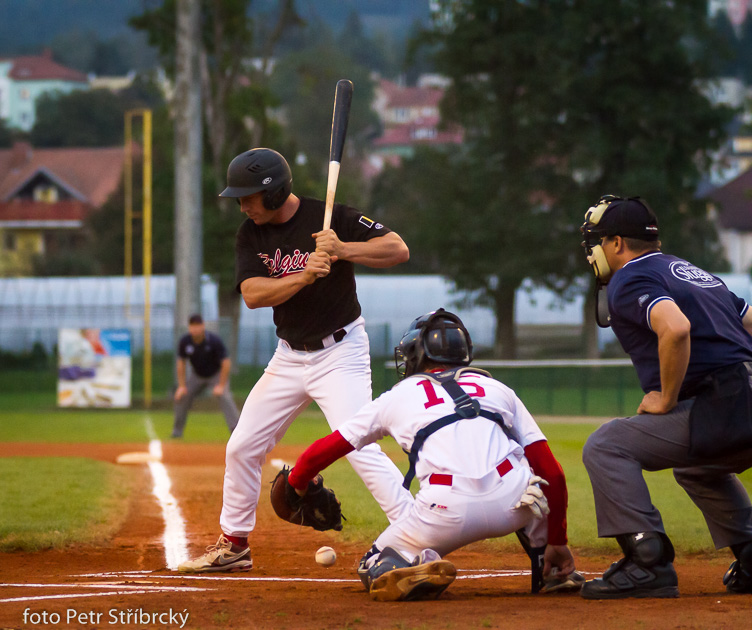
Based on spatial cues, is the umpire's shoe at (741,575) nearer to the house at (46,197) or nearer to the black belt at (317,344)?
the black belt at (317,344)

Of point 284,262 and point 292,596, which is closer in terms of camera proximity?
point 292,596

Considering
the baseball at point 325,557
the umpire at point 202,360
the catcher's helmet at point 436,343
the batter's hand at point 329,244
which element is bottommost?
the umpire at point 202,360

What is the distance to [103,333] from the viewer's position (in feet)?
75.3

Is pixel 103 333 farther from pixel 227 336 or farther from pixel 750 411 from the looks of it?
pixel 750 411

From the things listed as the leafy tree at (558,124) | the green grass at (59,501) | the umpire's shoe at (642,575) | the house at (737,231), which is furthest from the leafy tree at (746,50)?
the umpire's shoe at (642,575)

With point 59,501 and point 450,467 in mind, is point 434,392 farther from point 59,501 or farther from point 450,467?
point 59,501

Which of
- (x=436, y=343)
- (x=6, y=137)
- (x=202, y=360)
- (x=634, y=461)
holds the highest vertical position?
(x=6, y=137)

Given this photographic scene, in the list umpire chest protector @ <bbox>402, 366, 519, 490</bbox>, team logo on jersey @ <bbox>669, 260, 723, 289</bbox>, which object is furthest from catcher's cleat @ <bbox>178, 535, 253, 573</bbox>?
team logo on jersey @ <bbox>669, 260, 723, 289</bbox>

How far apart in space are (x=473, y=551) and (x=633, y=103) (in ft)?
89.2

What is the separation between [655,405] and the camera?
196 inches

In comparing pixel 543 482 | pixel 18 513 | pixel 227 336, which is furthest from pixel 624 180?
pixel 543 482

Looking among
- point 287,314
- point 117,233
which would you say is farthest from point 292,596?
point 117,233

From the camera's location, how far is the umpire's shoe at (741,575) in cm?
516

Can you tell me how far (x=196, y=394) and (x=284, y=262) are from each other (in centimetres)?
955
